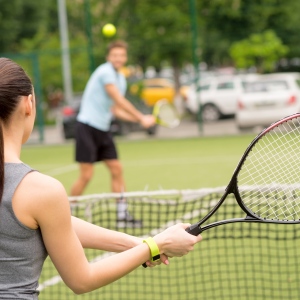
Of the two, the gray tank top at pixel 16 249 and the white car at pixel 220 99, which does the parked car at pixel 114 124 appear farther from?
the gray tank top at pixel 16 249

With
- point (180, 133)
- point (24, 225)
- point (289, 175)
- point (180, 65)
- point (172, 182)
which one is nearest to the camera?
point (24, 225)

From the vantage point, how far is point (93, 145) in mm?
7391

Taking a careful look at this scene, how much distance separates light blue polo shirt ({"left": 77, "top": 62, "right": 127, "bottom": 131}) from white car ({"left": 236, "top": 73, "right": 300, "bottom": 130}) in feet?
30.0

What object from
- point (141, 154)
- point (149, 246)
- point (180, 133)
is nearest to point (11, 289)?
point (149, 246)

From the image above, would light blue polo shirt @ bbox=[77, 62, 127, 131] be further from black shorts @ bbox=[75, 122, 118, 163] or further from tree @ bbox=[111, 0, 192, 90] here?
Result: tree @ bbox=[111, 0, 192, 90]

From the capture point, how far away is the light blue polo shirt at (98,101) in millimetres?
7391

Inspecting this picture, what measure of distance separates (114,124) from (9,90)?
50.8ft

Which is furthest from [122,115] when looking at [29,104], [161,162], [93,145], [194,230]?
[29,104]

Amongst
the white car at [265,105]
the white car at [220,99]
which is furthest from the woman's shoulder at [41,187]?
the white car at [220,99]

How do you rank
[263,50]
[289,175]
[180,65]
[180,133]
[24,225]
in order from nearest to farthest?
[24,225], [289,175], [180,133], [263,50], [180,65]

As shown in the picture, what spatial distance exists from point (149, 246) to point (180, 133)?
52.5 feet

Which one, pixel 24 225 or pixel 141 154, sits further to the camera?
pixel 141 154

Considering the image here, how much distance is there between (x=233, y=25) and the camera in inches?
853

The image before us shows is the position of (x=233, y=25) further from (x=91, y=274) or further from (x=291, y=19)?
(x=91, y=274)
